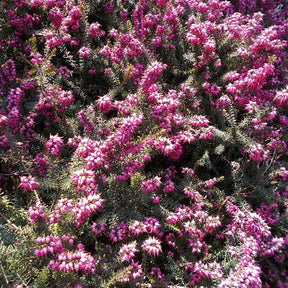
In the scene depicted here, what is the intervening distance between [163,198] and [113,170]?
658 mm

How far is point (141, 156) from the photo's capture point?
263 cm

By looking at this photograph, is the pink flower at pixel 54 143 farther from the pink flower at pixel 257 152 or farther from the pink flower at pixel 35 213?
the pink flower at pixel 257 152

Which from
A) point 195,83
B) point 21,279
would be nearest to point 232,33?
point 195,83

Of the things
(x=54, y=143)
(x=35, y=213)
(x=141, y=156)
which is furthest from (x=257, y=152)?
(x=35, y=213)

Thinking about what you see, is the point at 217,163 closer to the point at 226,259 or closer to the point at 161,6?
the point at 226,259

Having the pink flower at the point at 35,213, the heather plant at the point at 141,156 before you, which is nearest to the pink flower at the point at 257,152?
the heather plant at the point at 141,156

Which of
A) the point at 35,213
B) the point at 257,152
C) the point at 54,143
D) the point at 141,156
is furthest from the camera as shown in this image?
the point at 257,152

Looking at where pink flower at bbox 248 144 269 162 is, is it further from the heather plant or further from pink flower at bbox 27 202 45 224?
pink flower at bbox 27 202 45 224

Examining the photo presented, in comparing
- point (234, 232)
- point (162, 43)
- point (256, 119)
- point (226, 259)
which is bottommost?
Result: point (226, 259)

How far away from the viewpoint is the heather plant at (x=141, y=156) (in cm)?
221

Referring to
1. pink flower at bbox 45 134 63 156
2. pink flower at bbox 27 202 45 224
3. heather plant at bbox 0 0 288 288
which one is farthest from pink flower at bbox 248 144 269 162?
pink flower at bbox 27 202 45 224

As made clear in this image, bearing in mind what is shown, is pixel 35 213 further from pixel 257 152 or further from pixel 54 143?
pixel 257 152

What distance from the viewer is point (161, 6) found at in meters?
3.90

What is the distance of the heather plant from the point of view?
2.21 m
